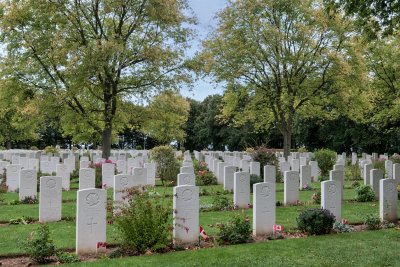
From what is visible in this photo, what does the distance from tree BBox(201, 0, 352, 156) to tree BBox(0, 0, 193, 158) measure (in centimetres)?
353

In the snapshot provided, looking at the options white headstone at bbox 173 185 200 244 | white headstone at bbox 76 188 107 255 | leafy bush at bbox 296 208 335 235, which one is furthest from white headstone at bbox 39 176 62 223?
leafy bush at bbox 296 208 335 235

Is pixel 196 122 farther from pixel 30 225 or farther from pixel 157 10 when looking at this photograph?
pixel 30 225

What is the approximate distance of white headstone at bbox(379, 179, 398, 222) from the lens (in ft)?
26.9

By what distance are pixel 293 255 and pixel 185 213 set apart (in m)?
2.12

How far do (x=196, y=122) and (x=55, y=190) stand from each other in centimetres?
5005

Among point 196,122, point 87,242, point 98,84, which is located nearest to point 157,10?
point 98,84

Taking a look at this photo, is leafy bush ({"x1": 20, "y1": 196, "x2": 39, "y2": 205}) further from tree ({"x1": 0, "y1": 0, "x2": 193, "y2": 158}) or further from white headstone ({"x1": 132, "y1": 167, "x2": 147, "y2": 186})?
tree ({"x1": 0, "y1": 0, "x2": 193, "y2": 158})

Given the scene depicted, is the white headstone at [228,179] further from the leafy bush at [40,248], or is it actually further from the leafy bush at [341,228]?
the leafy bush at [40,248]

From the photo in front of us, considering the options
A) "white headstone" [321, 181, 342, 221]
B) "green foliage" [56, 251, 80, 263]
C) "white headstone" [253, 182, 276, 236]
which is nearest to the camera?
"green foliage" [56, 251, 80, 263]

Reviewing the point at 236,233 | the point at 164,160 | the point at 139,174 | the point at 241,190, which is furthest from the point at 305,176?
the point at 236,233

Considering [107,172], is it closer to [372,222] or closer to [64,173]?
[64,173]

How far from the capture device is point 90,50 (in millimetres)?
16281

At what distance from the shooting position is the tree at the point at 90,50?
55.4ft

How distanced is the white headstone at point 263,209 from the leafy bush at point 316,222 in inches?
26.0
